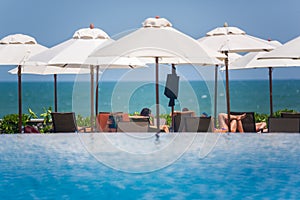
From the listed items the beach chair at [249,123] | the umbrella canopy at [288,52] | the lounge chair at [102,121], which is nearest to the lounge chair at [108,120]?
the lounge chair at [102,121]

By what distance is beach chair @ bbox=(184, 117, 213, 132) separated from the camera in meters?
10.2

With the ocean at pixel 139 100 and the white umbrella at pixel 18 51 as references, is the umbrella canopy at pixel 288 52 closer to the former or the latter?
the white umbrella at pixel 18 51

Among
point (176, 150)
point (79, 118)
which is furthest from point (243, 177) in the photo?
point (79, 118)

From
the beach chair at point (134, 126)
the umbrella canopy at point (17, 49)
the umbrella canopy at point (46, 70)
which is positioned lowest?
the beach chair at point (134, 126)

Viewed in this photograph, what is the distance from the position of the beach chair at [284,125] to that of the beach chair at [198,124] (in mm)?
973

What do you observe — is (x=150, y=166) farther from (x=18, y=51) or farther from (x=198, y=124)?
A: (x=18, y=51)

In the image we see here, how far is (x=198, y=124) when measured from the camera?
10.2 m

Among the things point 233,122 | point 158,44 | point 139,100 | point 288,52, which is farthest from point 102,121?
point 139,100

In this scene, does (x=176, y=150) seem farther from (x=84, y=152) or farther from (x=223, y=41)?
(x=223, y=41)

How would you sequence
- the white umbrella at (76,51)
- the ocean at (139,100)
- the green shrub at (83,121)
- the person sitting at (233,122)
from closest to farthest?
the white umbrella at (76,51), the person sitting at (233,122), the green shrub at (83,121), the ocean at (139,100)

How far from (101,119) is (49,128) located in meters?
1.04

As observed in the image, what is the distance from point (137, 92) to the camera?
7781 cm

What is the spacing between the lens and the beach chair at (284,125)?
9.92 m

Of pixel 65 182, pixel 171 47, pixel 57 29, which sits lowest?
pixel 65 182
